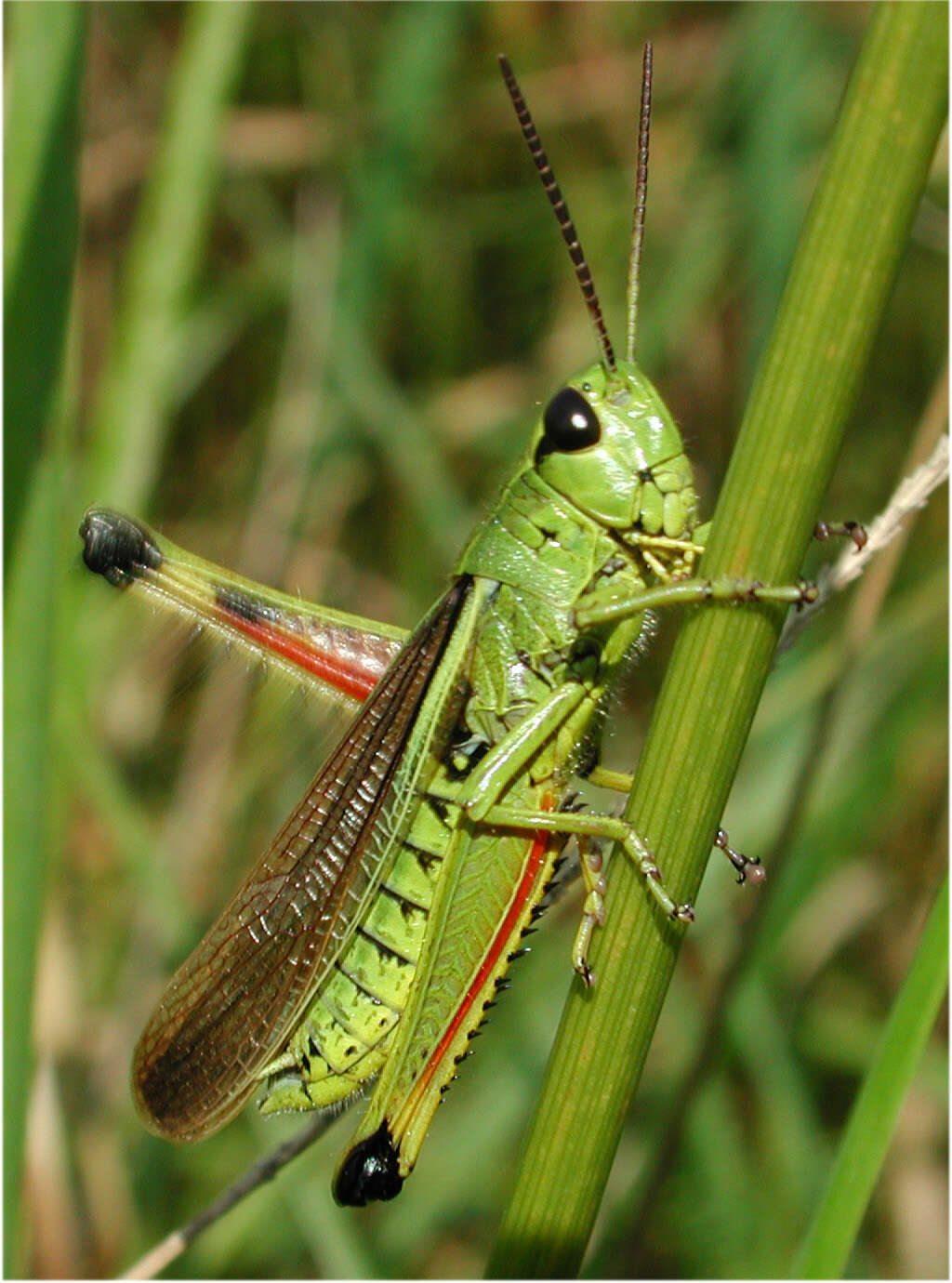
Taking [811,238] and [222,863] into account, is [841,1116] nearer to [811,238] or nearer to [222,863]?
[222,863]

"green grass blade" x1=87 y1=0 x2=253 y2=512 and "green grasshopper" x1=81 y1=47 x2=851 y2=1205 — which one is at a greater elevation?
"green grass blade" x1=87 y1=0 x2=253 y2=512

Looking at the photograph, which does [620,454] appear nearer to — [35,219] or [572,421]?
[572,421]

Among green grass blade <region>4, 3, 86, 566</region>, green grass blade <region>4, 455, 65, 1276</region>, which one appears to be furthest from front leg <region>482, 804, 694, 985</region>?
green grass blade <region>4, 3, 86, 566</region>

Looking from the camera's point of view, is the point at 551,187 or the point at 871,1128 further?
the point at 551,187

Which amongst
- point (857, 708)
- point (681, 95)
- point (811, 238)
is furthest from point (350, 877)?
point (681, 95)

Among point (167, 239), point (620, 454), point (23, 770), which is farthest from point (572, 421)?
point (167, 239)

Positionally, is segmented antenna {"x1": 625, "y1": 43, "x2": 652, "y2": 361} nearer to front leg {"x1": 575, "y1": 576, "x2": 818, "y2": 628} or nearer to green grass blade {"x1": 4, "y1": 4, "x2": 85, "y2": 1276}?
front leg {"x1": 575, "y1": 576, "x2": 818, "y2": 628}
